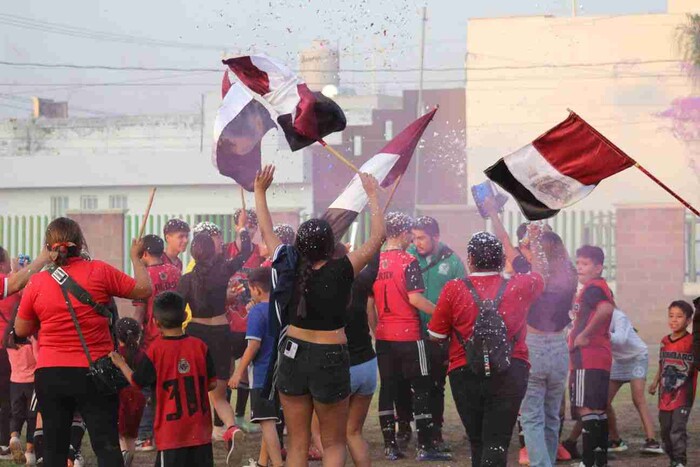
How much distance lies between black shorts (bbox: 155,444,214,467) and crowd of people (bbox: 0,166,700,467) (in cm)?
1

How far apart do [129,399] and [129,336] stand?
0.47 metres

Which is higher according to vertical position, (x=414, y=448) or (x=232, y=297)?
(x=232, y=297)

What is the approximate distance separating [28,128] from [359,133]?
45.8 feet

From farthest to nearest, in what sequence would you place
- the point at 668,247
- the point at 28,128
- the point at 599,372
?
1. the point at 28,128
2. the point at 668,247
3. the point at 599,372

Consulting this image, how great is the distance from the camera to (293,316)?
715 centimetres

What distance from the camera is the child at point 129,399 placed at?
881cm

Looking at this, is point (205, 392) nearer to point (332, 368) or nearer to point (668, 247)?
point (332, 368)

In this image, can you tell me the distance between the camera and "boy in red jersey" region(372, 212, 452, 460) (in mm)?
10305

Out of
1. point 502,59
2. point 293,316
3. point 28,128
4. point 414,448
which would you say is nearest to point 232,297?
point 414,448

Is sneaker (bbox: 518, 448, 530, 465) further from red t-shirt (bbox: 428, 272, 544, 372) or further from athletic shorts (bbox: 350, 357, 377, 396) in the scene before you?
athletic shorts (bbox: 350, 357, 377, 396)

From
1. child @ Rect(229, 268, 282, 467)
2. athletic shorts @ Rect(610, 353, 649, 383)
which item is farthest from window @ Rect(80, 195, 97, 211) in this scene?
child @ Rect(229, 268, 282, 467)

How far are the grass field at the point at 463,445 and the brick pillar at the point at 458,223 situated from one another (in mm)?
10461

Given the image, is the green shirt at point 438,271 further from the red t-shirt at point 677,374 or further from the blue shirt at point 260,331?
the blue shirt at point 260,331

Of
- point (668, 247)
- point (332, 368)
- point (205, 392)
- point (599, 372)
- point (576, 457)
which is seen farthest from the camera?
point (668, 247)
